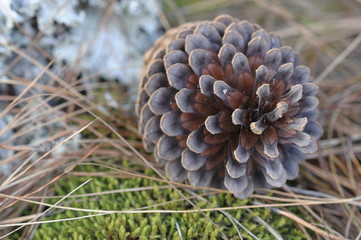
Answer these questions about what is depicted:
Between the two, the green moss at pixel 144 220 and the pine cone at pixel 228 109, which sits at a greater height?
the pine cone at pixel 228 109

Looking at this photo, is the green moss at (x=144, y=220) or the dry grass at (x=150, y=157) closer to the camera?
the green moss at (x=144, y=220)

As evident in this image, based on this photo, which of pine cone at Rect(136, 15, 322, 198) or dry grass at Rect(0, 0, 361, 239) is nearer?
pine cone at Rect(136, 15, 322, 198)

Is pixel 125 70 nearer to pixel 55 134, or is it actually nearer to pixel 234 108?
pixel 55 134

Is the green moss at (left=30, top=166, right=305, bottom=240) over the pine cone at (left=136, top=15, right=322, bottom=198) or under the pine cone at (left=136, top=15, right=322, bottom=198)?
under

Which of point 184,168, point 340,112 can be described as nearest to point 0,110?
point 184,168
